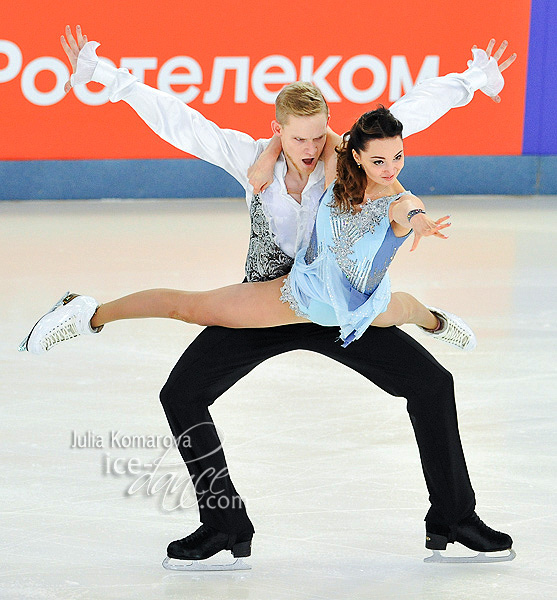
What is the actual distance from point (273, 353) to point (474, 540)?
0.73 metres

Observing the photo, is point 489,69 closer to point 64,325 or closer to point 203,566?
point 64,325

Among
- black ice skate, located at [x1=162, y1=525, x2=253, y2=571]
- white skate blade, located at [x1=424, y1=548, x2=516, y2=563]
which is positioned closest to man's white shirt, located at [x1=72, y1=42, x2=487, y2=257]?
black ice skate, located at [x1=162, y1=525, x2=253, y2=571]

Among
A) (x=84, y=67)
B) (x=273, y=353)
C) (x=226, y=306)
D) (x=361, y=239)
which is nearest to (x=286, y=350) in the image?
(x=273, y=353)

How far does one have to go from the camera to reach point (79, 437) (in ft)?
12.5

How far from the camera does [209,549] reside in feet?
9.39

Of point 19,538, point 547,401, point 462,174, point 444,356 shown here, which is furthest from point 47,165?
point 19,538

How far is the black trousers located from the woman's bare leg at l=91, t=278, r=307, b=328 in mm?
42

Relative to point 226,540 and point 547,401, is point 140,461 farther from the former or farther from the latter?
point 547,401

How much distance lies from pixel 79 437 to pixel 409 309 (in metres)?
1.42

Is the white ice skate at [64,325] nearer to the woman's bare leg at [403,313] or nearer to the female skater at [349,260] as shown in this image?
the female skater at [349,260]

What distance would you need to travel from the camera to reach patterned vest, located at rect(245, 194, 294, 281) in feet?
9.66

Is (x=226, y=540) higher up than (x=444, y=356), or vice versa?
(x=444, y=356)

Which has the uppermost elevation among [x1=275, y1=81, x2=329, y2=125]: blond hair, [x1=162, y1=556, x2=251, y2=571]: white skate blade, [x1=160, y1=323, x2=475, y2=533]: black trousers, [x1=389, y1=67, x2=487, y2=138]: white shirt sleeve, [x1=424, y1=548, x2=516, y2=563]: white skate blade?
[x1=389, y1=67, x2=487, y2=138]: white shirt sleeve

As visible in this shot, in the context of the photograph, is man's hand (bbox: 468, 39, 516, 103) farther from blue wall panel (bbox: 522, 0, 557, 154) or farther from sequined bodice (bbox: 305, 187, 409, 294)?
blue wall panel (bbox: 522, 0, 557, 154)
